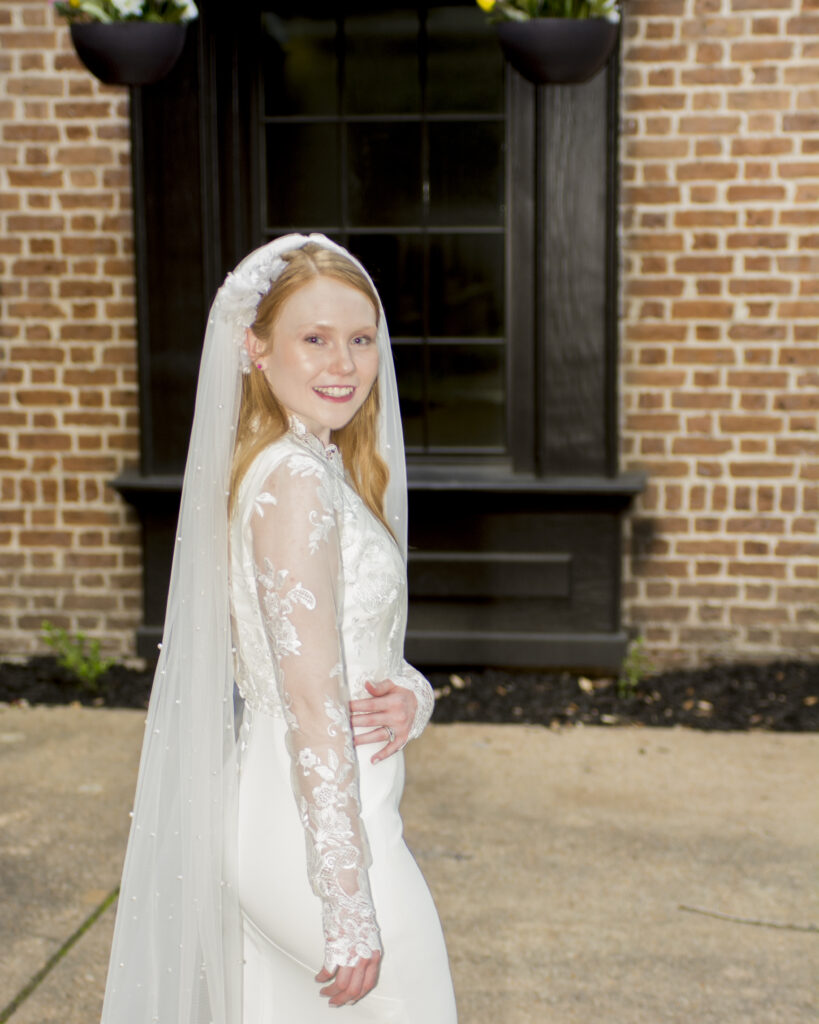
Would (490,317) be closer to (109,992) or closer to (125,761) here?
(125,761)

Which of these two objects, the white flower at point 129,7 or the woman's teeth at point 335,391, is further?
the white flower at point 129,7

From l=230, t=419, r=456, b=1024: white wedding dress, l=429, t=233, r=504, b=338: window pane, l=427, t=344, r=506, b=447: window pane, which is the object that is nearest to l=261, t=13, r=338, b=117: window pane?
l=429, t=233, r=504, b=338: window pane

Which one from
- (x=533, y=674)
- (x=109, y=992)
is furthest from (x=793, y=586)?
(x=109, y=992)

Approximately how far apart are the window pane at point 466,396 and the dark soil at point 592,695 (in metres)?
1.12

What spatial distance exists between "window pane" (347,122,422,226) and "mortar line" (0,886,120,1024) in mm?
3374

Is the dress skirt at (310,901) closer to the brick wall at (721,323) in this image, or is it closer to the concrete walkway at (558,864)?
the concrete walkway at (558,864)

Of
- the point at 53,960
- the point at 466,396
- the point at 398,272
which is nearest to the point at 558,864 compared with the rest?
the point at 53,960

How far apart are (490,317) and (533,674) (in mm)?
1689

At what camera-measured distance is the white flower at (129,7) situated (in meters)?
4.55

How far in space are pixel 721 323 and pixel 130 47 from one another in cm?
276

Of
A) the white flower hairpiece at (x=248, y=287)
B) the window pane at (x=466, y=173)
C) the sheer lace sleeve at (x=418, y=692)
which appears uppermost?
the window pane at (x=466, y=173)

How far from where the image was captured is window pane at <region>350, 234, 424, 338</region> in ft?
18.9

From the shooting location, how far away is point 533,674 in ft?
18.7

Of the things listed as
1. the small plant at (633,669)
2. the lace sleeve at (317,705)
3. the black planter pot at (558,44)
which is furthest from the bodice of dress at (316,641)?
the small plant at (633,669)
